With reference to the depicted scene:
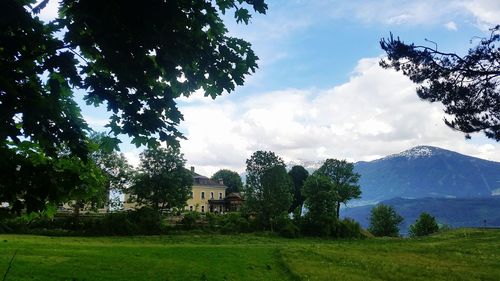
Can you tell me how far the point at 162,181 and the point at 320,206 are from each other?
2628 centimetres

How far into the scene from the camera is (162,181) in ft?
220

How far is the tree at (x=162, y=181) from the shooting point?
6675 centimetres

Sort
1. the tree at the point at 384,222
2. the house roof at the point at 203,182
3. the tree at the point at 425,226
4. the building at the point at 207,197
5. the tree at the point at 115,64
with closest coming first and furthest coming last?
1. the tree at the point at 115,64
2. the tree at the point at 425,226
3. the tree at the point at 384,222
4. the building at the point at 207,197
5. the house roof at the point at 203,182

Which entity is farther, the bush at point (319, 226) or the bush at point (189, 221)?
the bush at point (319, 226)

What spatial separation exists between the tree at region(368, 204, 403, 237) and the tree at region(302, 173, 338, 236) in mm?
36578

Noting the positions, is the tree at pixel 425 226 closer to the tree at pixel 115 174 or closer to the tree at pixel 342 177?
the tree at pixel 342 177

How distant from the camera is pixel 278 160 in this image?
252 feet

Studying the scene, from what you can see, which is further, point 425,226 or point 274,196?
point 425,226

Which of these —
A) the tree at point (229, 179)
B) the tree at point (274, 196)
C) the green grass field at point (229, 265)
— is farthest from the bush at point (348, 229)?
the tree at point (229, 179)

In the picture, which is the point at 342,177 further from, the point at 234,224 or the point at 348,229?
the point at 234,224

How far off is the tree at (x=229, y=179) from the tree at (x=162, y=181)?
7251 centimetres

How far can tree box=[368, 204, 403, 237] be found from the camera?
10531 centimetres

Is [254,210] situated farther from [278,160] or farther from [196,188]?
[196,188]

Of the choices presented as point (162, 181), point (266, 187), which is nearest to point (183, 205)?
point (162, 181)
